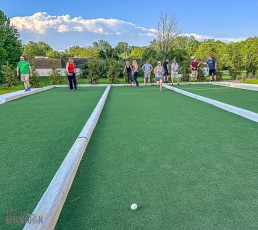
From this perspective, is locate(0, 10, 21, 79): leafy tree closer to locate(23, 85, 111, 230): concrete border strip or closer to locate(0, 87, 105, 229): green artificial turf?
locate(0, 87, 105, 229): green artificial turf

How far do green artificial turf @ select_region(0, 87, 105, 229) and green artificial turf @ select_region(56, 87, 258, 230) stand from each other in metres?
0.38

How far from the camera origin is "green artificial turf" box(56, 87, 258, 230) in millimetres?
2251

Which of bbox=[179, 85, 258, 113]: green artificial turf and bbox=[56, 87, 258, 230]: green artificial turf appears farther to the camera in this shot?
bbox=[179, 85, 258, 113]: green artificial turf

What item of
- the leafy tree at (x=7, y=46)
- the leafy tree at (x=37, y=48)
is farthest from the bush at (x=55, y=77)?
the leafy tree at (x=37, y=48)

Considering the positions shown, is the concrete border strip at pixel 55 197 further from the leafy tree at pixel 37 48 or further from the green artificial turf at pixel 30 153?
the leafy tree at pixel 37 48

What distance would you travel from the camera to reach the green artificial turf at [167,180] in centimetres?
225

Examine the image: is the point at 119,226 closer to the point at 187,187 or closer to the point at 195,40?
the point at 187,187

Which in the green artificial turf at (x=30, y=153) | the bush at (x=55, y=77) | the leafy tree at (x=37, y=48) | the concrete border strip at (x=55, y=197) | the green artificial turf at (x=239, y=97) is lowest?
the green artificial turf at (x=239, y=97)

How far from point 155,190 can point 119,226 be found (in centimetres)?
69

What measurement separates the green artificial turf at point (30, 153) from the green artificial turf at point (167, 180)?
0.38m

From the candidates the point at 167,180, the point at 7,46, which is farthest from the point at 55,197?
the point at 7,46

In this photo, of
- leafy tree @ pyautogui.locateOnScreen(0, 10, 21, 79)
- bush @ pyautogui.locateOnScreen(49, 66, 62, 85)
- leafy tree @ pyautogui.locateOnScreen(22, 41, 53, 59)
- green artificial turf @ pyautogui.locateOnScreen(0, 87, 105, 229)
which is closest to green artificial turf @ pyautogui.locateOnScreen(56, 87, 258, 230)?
green artificial turf @ pyautogui.locateOnScreen(0, 87, 105, 229)

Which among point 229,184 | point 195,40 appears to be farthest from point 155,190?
point 195,40

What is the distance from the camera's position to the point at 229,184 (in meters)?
2.84
